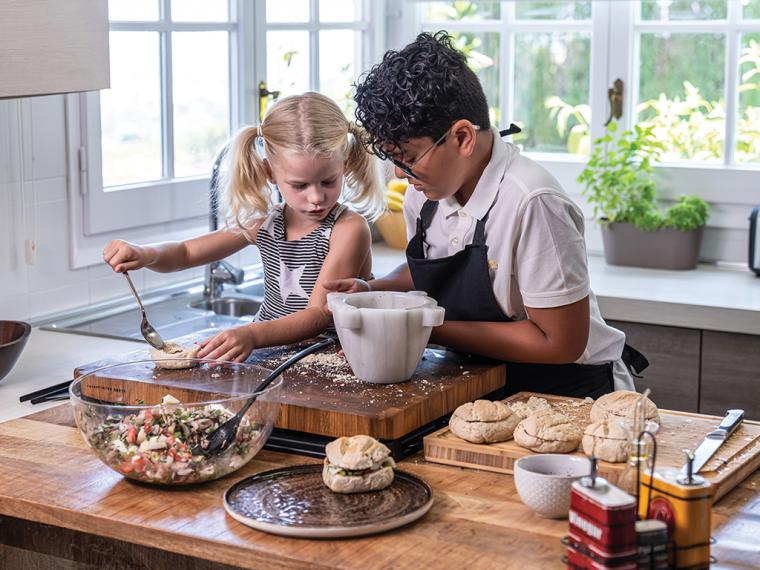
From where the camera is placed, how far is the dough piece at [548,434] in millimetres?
1557

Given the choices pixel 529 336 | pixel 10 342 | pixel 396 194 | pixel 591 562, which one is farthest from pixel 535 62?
pixel 591 562

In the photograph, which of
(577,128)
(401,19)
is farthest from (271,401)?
(401,19)

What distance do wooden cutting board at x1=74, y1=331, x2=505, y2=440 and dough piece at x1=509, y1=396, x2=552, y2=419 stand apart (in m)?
0.10

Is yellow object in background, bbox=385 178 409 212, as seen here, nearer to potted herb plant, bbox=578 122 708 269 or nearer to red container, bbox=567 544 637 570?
potted herb plant, bbox=578 122 708 269

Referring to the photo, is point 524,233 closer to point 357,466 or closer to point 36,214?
point 357,466

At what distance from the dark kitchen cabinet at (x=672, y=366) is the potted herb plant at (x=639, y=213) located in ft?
1.66

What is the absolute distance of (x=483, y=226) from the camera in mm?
1978

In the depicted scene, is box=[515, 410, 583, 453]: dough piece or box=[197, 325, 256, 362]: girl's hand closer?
box=[515, 410, 583, 453]: dough piece

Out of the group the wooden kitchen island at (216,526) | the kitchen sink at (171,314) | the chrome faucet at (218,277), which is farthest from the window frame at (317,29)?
the wooden kitchen island at (216,526)

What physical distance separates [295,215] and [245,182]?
13cm

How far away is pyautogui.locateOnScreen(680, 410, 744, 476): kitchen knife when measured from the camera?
1518 mm

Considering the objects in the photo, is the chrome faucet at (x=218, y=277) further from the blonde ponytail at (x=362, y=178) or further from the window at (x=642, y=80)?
the window at (x=642, y=80)

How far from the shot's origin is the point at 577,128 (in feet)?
12.4

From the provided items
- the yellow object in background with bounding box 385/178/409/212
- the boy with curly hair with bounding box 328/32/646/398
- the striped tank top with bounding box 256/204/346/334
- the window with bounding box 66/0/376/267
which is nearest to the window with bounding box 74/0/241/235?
the window with bounding box 66/0/376/267
